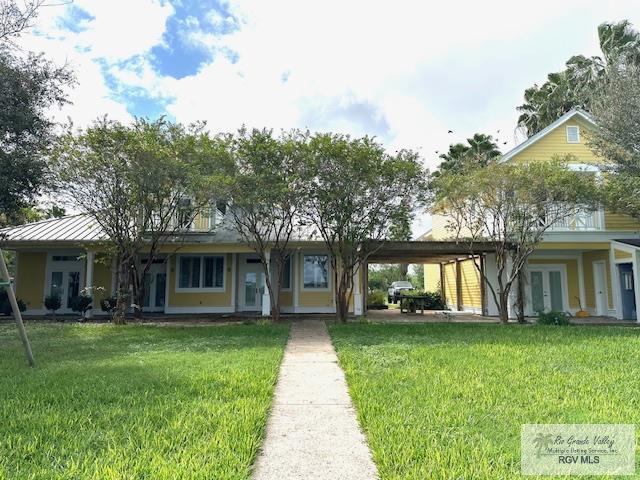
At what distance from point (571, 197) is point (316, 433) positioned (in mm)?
13775

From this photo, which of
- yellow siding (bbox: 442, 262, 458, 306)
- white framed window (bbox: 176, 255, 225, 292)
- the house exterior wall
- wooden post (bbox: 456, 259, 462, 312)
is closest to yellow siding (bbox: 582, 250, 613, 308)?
wooden post (bbox: 456, 259, 462, 312)

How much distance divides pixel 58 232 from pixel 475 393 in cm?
1830

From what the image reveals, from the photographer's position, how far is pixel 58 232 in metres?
18.1

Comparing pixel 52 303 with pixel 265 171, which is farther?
pixel 52 303

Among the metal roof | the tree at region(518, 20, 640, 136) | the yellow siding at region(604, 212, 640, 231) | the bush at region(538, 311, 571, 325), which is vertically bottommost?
the bush at region(538, 311, 571, 325)

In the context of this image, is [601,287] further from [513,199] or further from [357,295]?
[357,295]

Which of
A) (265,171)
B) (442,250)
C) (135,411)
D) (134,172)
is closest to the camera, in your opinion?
(135,411)

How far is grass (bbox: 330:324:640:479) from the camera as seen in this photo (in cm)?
357

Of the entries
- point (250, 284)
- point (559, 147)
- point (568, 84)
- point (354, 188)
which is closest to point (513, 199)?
point (354, 188)

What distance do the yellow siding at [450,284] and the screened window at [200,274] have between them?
1278cm

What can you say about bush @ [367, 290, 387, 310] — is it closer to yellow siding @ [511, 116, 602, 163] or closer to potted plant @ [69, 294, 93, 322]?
yellow siding @ [511, 116, 602, 163]

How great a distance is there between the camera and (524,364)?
723 cm

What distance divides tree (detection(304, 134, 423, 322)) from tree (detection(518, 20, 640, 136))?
15023mm

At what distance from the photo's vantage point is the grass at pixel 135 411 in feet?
11.0
